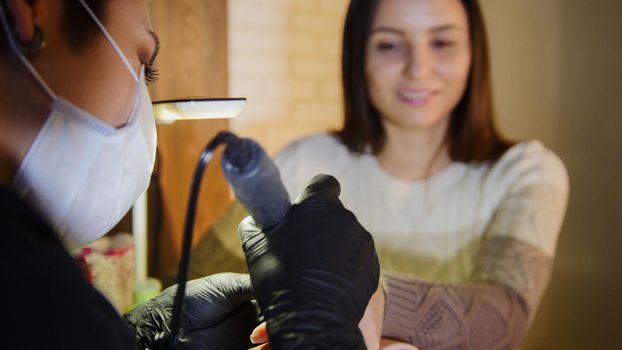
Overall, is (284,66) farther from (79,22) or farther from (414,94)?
(79,22)

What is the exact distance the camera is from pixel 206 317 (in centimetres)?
58

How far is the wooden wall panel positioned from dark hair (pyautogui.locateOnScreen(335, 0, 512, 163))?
48cm

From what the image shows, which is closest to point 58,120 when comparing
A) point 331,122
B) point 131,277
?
point 131,277

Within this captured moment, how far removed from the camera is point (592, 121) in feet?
4.10

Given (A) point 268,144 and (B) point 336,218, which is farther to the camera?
(A) point 268,144

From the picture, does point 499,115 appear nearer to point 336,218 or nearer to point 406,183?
point 406,183

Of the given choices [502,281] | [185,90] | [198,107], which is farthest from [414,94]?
[185,90]

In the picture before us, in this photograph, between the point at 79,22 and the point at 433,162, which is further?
the point at 433,162

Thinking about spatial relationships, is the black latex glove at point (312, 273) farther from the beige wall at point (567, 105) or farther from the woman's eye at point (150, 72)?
the beige wall at point (567, 105)

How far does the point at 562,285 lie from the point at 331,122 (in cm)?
92

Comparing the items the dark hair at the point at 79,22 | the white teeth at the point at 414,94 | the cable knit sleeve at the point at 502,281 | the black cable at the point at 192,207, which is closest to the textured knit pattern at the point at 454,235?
the cable knit sleeve at the point at 502,281

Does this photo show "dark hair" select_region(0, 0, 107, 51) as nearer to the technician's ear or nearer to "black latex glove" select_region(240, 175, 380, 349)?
the technician's ear

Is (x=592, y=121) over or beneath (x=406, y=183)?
over

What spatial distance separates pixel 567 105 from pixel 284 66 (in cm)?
86
